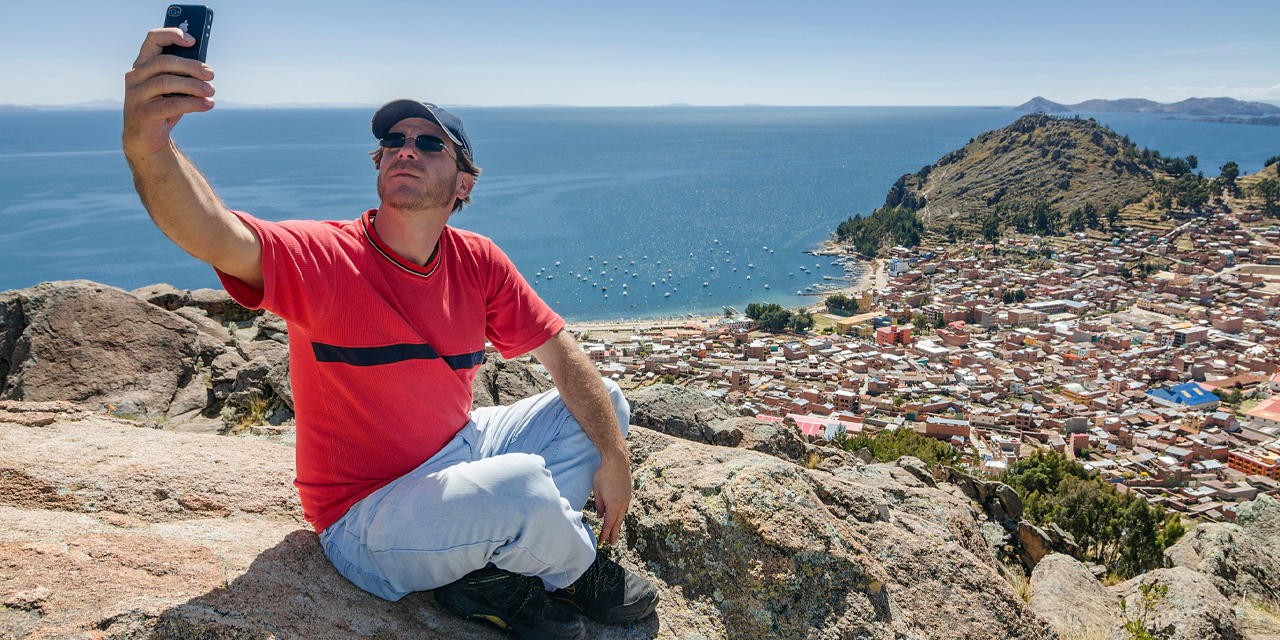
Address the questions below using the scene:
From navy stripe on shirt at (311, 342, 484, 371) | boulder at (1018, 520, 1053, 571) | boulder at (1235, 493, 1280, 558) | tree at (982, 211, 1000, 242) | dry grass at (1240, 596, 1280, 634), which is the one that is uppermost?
navy stripe on shirt at (311, 342, 484, 371)

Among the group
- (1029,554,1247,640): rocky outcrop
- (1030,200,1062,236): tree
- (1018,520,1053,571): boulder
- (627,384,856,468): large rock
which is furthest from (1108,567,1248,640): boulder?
(1030,200,1062,236): tree

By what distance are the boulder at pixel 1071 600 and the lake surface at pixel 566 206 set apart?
1230 cm

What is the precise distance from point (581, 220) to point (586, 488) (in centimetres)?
7055

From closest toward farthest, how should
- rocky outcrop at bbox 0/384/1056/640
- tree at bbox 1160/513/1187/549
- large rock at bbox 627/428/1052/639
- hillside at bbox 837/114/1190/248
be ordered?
rocky outcrop at bbox 0/384/1056/640 → large rock at bbox 627/428/1052/639 → tree at bbox 1160/513/1187/549 → hillside at bbox 837/114/1190/248

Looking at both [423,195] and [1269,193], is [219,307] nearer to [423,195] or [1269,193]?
[423,195]

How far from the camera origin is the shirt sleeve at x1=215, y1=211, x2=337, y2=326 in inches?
76.7

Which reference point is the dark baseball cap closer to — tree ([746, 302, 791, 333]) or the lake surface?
the lake surface

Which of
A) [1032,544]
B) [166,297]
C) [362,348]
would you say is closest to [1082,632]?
[1032,544]

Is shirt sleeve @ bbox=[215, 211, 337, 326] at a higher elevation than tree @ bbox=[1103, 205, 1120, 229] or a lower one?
higher

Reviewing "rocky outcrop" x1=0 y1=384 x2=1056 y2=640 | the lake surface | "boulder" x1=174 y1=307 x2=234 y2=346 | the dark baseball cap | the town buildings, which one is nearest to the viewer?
"rocky outcrop" x1=0 y1=384 x2=1056 y2=640

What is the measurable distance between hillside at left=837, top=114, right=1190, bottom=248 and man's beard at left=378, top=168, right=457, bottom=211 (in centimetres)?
6604

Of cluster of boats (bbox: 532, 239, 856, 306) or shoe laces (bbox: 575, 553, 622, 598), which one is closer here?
shoe laces (bbox: 575, 553, 622, 598)

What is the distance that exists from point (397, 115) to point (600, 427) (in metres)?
1.34

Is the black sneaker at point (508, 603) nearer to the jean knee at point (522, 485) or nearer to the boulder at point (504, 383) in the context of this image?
the jean knee at point (522, 485)
